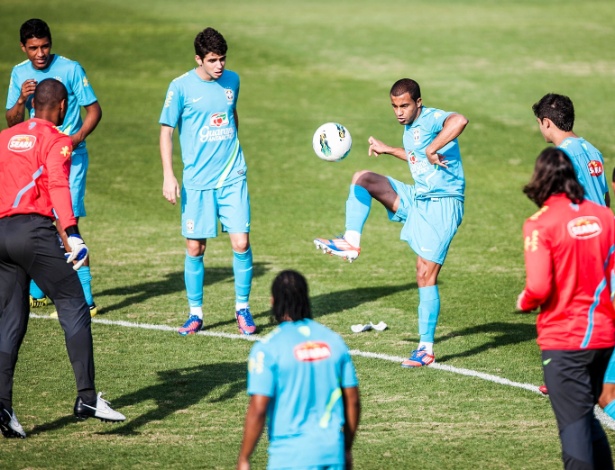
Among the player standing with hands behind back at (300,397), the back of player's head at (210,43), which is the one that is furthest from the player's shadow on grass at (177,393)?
the back of player's head at (210,43)

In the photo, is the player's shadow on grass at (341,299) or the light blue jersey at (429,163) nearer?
the light blue jersey at (429,163)

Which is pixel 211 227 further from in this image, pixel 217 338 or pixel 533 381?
pixel 533 381

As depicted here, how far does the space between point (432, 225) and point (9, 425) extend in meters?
4.26

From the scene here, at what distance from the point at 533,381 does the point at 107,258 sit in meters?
6.84

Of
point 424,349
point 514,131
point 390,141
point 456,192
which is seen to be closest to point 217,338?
point 424,349

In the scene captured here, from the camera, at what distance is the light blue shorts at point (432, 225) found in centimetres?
977

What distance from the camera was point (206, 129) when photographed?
10.8 meters

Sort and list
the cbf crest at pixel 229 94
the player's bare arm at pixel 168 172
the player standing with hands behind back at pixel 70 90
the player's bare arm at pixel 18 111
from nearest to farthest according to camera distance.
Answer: the player's bare arm at pixel 168 172 < the player's bare arm at pixel 18 111 < the cbf crest at pixel 229 94 < the player standing with hands behind back at pixel 70 90

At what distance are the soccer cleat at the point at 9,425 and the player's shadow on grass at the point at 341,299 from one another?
11.1 ft

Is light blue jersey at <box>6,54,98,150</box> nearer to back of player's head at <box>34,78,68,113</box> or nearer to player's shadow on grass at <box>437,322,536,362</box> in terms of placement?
back of player's head at <box>34,78,68,113</box>

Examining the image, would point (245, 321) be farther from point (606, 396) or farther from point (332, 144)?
point (606, 396)

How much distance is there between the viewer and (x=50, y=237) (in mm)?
7734

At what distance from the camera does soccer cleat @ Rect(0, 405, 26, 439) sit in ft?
25.3

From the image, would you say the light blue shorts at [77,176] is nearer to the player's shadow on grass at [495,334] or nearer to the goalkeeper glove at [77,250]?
the goalkeeper glove at [77,250]
